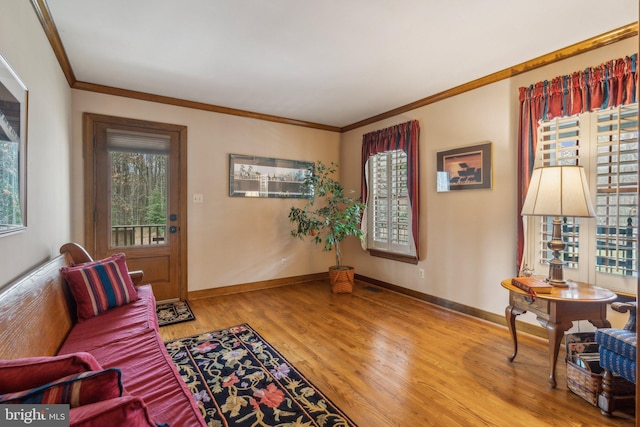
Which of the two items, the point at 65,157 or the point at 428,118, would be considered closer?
the point at 65,157

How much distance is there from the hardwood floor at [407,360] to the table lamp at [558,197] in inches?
29.8

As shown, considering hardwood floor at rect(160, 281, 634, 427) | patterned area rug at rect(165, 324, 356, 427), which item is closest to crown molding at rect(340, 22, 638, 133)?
hardwood floor at rect(160, 281, 634, 427)

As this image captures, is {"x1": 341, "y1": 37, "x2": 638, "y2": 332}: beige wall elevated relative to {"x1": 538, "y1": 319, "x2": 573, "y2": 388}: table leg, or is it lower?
elevated

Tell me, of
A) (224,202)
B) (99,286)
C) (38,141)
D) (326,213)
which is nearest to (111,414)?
(99,286)

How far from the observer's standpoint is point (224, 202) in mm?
4051

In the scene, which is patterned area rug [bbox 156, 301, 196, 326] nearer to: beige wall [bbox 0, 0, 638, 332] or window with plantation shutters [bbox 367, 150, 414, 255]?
beige wall [bbox 0, 0, 638, 332]

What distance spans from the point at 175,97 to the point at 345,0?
2577 millimetres

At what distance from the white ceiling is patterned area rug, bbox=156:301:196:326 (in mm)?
2481

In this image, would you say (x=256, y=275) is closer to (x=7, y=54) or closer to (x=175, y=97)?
(x=175, y=97)

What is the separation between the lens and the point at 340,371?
2.17m

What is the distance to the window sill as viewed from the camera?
385cm

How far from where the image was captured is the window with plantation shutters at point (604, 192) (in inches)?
85.8

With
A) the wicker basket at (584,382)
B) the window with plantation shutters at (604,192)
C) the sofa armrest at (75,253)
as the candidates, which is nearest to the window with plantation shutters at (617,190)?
the window with plantation shutters at (604,192)

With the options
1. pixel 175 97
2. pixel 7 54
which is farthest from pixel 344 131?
pixel 7 54
